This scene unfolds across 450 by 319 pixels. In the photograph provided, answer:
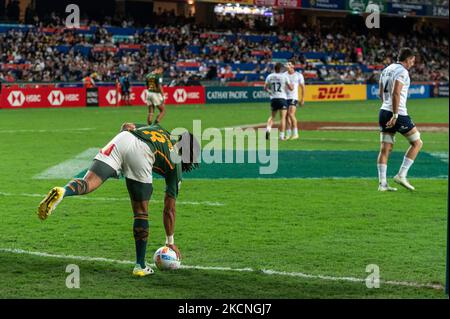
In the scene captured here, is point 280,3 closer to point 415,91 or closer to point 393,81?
point 415,91

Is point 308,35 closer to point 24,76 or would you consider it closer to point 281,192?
point 24,76

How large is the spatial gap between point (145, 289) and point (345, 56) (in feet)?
183

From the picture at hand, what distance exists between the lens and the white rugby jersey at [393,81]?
13.1m

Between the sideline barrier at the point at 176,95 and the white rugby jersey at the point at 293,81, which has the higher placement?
the white rugby jersey at the point at 293,81

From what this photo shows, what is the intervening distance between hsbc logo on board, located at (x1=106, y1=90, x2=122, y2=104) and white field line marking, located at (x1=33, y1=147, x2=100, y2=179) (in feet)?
73.8

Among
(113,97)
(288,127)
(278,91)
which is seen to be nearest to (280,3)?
(113,97)

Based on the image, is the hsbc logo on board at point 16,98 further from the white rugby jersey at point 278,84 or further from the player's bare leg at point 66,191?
the player's bare leg at point 66,191

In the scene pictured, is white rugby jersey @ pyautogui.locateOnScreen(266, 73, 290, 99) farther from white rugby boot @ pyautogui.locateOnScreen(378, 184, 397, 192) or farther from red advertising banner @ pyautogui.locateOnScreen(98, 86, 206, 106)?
red advertising banner @ pyautogui.locateOnScreen(98, 86, 206, 106)

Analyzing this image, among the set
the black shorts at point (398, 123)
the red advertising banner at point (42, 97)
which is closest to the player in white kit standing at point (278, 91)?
the black shorts at point (398, 123)

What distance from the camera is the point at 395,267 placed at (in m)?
8.16

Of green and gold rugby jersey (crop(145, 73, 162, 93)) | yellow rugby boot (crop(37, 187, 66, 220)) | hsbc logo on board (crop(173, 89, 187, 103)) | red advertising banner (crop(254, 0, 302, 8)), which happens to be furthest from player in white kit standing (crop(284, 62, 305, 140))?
red advertising banner (crop(254, 0, 302, 8))

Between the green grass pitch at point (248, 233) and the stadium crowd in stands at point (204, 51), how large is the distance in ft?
78.7

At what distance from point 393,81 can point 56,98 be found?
27605 millimetres
